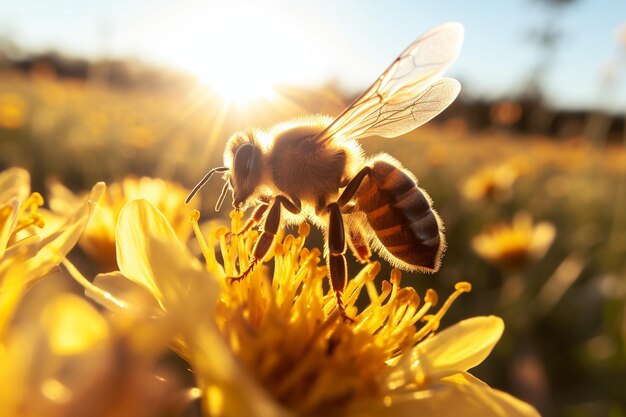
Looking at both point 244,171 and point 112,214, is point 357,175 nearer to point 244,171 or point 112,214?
point 244,171

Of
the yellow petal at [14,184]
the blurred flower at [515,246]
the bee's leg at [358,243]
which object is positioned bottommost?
the blurred flower at [515,246]

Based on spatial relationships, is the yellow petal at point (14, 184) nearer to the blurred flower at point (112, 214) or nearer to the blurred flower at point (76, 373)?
the blurred flower at point (112, 214)

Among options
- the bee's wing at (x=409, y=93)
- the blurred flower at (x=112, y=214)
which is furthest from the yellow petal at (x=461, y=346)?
the blurred flower at (x=112, y=214)

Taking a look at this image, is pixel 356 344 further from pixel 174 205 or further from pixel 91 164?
pixel 91 164

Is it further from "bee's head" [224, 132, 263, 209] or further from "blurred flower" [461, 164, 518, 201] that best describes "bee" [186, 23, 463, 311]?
"blurred flower" [461, 164, 518, 201]

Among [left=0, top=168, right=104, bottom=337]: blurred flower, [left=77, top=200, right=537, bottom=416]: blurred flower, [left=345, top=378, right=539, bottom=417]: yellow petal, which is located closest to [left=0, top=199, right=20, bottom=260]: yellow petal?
[left=0, top=168, right=104, bottom=337]: blurred flower
